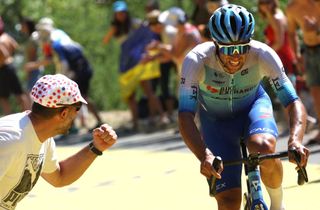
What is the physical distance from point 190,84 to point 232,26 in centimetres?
47

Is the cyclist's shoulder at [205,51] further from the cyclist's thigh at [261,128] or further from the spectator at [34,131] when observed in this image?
the spectator at [34,131]

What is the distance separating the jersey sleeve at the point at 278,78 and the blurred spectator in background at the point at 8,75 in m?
8.63

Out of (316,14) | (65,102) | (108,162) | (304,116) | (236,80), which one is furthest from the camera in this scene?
(108,162)

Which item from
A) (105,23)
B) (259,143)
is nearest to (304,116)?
(259,143)

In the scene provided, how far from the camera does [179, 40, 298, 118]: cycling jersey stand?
6445 mm

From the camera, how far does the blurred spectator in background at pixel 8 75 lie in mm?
14852

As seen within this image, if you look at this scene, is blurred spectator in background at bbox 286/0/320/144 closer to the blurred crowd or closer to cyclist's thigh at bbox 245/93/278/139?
the blurred crowd

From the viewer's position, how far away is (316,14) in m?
11.2

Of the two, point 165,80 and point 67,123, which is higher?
point 67,123

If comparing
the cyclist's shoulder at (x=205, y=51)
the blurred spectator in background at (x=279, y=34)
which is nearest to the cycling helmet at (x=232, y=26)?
the cyclist's shoulder at (x=205, y=51)

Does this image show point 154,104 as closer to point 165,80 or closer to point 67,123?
point 165,80

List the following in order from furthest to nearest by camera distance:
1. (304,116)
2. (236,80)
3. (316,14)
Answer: (316,14)
(236,80)
(304,116)

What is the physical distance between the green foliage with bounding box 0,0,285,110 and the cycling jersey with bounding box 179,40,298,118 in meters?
13.4

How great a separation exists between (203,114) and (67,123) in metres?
1.62
